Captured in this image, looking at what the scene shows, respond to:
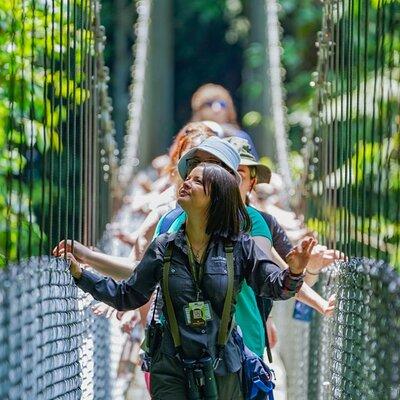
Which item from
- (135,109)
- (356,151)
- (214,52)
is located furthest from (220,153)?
(214,52)

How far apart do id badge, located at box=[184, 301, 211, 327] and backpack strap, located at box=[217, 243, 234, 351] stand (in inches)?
1.7

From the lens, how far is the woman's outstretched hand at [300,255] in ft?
12.5

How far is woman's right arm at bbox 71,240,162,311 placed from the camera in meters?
4.04

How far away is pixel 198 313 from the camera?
3945mm

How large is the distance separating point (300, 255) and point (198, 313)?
11.8 inches

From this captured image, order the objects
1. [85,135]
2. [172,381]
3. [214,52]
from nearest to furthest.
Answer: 1. [172,381]
2. [85,135]
3. [214,52]

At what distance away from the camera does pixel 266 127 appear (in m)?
16.8

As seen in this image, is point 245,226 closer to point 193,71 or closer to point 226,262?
point 226,262

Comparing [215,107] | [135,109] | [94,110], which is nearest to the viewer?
[94,110]

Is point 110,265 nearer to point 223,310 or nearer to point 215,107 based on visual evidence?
point 223,310

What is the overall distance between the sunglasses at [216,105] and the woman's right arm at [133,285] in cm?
357

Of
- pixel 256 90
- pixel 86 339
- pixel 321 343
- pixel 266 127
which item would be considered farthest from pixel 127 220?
pixel 256 90

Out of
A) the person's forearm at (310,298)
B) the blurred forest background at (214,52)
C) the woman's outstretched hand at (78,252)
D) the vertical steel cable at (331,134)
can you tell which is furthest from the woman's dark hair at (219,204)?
the blurred forest background at (214,52)

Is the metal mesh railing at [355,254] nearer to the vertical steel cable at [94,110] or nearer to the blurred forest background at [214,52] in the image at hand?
the vertical steel cable at [94,110]
